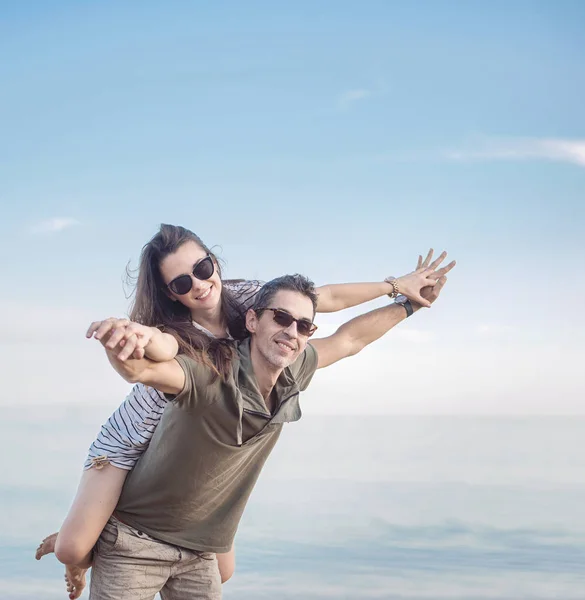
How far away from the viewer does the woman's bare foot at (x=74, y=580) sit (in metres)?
4.91

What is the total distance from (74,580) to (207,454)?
1.39 m

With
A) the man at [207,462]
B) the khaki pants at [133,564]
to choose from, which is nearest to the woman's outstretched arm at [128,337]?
the man at [207,462]

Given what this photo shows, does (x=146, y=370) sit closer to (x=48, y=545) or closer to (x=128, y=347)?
(x=128, y=347)

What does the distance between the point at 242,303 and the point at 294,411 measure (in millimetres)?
817

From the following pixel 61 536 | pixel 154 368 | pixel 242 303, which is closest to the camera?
pixel 154 368

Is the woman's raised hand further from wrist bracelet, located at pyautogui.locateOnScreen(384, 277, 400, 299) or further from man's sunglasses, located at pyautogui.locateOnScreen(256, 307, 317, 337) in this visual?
wrist bracelet, located at pyautogui.locateOnScreen(384, 277, 400, 299)

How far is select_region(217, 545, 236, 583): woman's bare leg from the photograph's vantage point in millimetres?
5219

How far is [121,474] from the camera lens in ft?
15.1

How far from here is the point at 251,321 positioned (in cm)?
455

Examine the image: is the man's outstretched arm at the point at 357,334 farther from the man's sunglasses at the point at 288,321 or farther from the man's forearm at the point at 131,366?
the man's forearm at the point at 131,366

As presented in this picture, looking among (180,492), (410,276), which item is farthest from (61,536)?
(410,276)

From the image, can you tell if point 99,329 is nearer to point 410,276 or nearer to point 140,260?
point 140,260

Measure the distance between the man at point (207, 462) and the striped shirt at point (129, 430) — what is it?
79mm

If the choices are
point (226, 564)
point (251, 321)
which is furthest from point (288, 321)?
point (226, 564)
